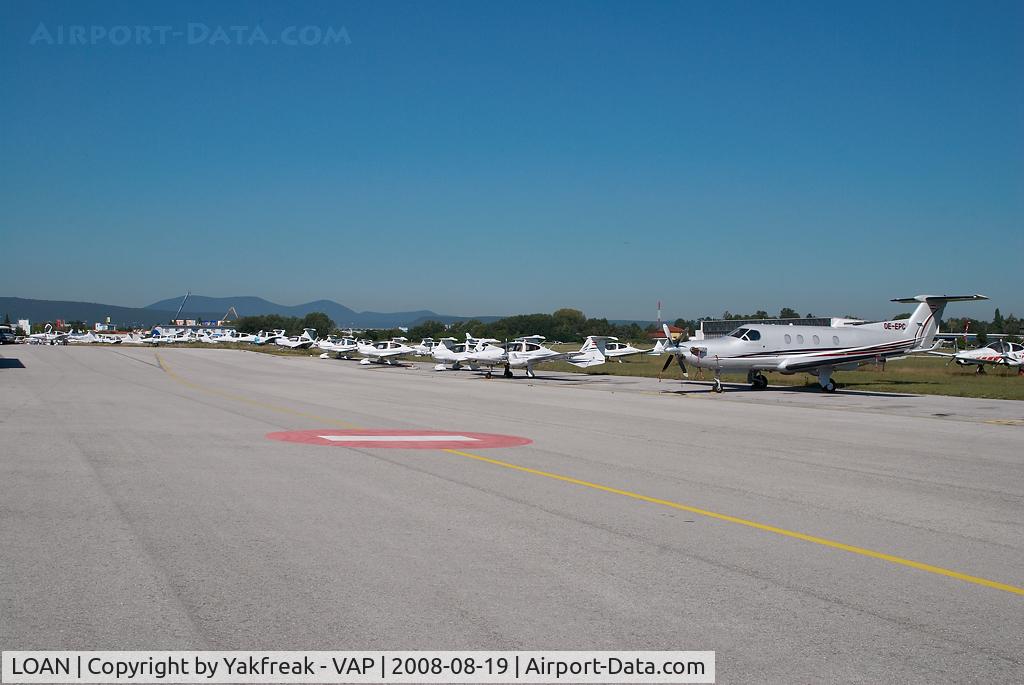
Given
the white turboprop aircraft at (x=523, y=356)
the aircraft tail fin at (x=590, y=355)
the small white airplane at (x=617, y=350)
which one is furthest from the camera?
the small white airplane at (x=617, y=350)

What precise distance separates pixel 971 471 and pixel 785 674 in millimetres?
9304

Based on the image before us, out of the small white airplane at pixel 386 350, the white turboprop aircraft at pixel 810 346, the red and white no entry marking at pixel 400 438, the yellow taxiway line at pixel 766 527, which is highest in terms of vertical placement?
the white turboprop aircraft at pixel 810 346

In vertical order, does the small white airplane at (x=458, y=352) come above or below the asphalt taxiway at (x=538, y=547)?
above

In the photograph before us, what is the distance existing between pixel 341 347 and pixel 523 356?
28.8 metres

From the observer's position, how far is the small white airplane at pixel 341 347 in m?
67.6

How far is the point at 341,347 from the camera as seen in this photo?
223 feet

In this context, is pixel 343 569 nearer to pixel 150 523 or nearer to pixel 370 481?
pixel 150 523

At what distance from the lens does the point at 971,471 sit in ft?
40.4

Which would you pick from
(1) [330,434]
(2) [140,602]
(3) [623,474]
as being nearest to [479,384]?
(1) [330,434]

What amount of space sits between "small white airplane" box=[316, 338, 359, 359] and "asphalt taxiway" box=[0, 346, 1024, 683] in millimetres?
50899

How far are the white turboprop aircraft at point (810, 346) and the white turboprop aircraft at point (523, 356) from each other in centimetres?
1119

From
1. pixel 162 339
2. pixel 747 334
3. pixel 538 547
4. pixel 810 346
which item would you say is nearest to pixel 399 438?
pixel 538 547

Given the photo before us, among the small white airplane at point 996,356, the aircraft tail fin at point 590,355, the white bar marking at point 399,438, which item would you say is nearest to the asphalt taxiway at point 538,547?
the white bar marking at point 399,438

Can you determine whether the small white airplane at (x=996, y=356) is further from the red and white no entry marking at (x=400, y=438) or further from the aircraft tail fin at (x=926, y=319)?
the red and white no entry marking at (x=400, y=438)
